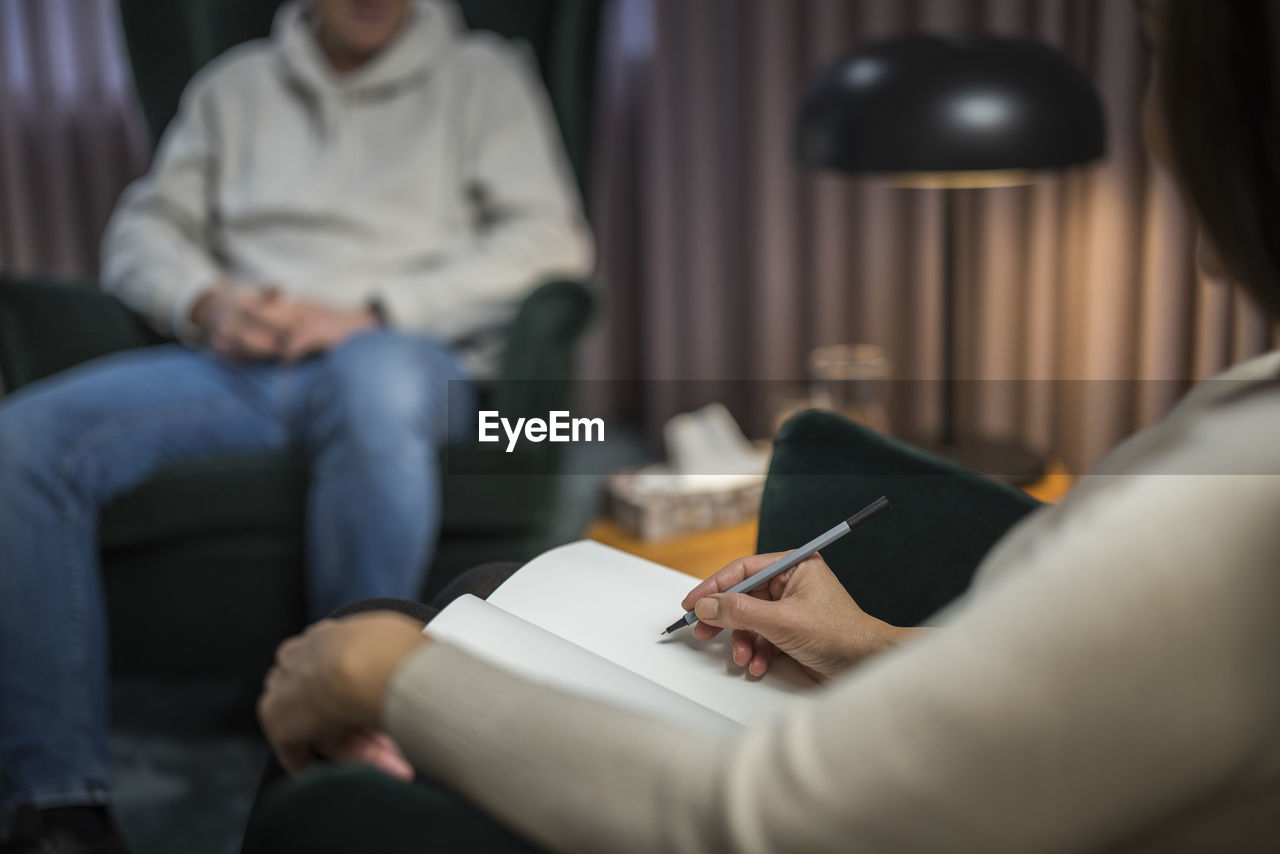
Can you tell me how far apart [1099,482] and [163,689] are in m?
1.55

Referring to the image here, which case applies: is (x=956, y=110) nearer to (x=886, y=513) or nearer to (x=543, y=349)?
(x=543, y=349)

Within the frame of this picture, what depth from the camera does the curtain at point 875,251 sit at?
79.2 inches

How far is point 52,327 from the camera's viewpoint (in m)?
1.64

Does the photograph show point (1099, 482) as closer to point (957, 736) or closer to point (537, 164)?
point (957, 736)

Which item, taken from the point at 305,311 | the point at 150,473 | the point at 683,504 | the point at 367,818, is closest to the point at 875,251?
the point at 683,504

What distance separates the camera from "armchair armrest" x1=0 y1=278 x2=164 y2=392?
1597mm

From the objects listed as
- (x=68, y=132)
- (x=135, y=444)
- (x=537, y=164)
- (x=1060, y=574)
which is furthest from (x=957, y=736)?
(x=68, y=132)

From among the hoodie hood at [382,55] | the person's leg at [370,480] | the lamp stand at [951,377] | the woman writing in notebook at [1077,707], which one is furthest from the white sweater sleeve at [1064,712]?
the hoodie hood at [382,55]

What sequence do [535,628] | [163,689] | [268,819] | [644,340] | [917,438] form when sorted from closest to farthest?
[268,819]
[535,628]
[163,689]
[917,438]
[644,340]

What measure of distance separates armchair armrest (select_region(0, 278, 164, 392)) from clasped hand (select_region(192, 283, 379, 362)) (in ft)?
0.71

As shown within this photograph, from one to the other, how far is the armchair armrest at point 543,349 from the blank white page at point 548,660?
92 cm

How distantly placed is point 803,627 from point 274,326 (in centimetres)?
115

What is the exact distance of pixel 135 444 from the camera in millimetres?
1411

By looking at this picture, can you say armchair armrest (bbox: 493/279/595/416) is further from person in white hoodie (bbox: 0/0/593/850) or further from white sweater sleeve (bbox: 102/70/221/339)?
white sweater sleeve (bbox: 102/70/221/339)
